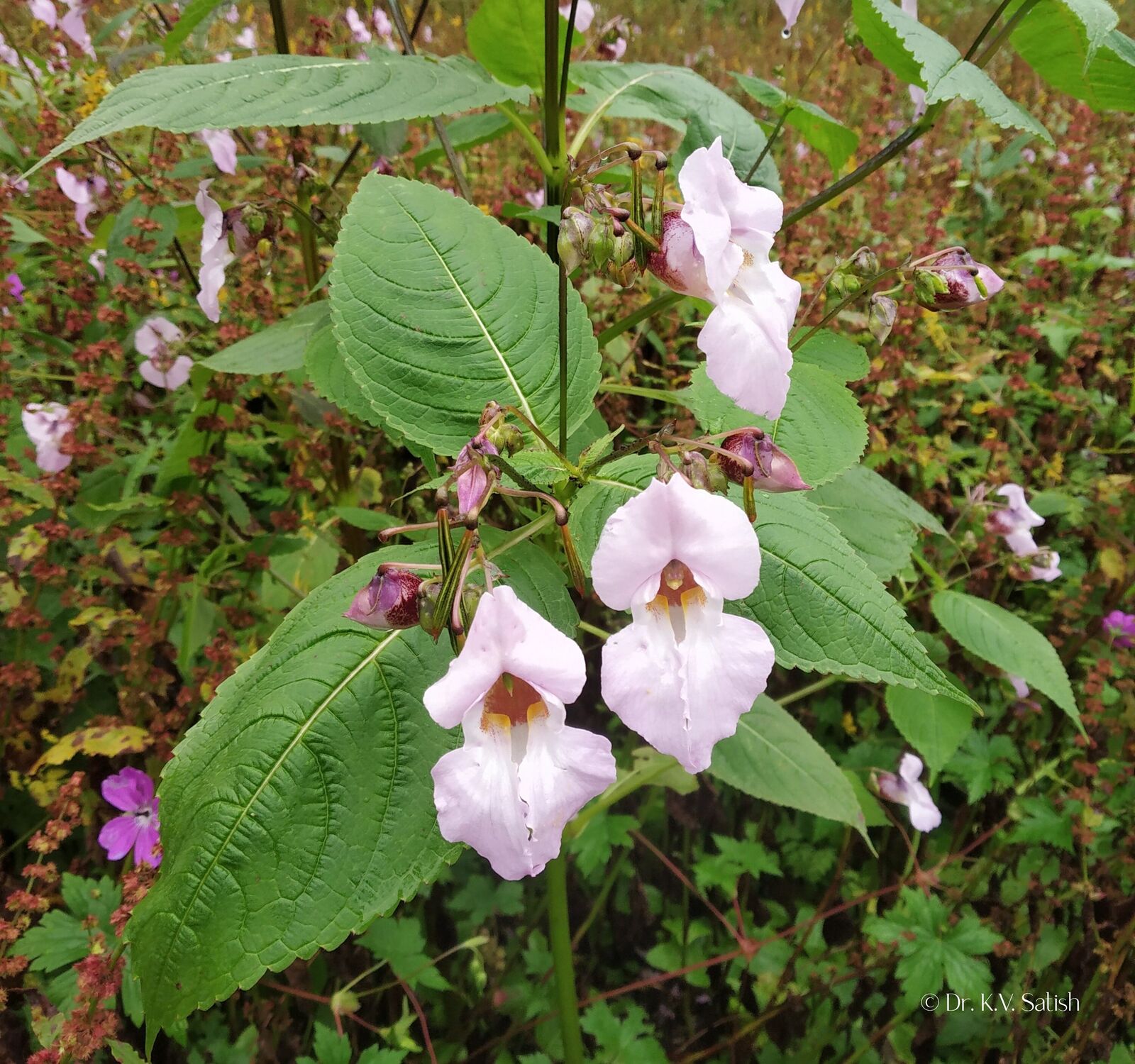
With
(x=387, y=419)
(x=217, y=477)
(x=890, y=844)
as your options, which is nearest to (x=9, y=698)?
(x=217, y=477)

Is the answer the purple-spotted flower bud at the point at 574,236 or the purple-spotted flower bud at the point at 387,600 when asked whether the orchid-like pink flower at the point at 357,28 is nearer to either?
the purple-spotted flower bud at the point at 574,236

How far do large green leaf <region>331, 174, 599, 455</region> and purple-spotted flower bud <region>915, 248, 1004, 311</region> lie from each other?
460 millimetres

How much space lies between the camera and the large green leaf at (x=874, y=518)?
4.02 feet

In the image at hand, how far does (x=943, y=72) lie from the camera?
95cm

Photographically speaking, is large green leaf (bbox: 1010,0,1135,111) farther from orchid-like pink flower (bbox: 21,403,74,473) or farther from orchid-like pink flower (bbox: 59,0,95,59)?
orchid-like pink flower (bbox: 59,0,95,59)

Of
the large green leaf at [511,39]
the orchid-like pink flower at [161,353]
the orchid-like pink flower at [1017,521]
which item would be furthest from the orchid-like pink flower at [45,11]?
the orchid-like pink flower at [1017,521]

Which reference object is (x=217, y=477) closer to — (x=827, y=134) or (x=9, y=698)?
(x=9, y=698)

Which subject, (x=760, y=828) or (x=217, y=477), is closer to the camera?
(x=217, y=477)

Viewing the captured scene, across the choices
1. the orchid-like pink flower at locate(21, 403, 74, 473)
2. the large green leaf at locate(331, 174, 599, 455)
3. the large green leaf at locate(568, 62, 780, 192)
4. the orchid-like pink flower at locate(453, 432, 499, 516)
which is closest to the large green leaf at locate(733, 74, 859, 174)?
the large green leaf at locate(568, 62, 780, 192)

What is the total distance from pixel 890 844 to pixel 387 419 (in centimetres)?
185

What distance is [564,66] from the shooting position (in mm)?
1064

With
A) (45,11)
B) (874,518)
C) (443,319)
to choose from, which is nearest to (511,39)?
(443,319)

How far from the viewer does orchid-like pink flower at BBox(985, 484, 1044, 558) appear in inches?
74.5

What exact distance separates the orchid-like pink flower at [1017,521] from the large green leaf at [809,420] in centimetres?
107
